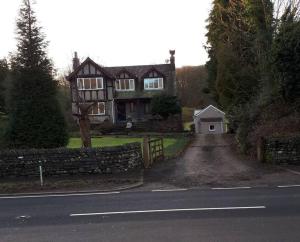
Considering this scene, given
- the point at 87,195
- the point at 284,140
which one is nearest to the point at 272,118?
the point at 284,140

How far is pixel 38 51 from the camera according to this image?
24625 millimetres

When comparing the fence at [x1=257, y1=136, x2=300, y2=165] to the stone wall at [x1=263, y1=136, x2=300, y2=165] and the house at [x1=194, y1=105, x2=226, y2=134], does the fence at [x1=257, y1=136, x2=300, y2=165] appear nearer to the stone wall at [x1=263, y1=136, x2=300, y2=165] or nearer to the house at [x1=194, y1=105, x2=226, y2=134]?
the stone wall at [x1=263, y1=136, x2=300, y2=165]

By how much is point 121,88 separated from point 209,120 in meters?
12.2

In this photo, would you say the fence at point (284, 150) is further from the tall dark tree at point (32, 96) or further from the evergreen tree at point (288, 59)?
the tall dark tree at point (32, 96)

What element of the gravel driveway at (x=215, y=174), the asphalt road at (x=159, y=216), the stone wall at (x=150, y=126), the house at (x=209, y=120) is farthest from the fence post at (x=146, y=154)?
the house at (x=209, y=120)

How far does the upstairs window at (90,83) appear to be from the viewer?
205ft

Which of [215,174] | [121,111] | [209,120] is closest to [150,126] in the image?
[121,111]

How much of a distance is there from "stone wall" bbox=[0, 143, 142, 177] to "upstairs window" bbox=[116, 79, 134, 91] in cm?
4572

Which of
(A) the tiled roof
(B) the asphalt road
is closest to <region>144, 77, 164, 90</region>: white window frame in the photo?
(A) the tiled roof

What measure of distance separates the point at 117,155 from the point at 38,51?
24.0ft

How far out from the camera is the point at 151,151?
24.0 metres

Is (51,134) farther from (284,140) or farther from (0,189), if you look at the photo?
(284,140)

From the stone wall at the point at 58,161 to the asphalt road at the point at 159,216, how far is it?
4.64 metres

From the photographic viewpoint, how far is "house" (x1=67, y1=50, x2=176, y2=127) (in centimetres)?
6266
